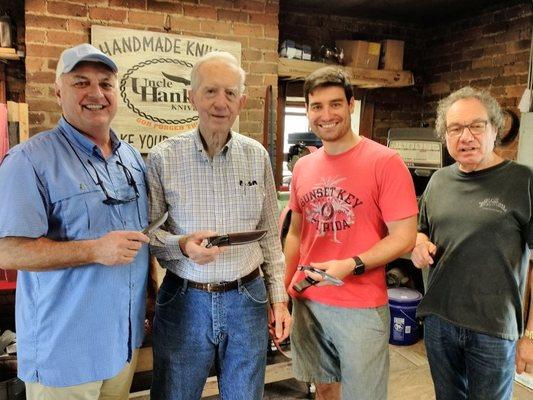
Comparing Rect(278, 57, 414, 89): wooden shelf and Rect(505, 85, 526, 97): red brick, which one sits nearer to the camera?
Rect(278, 57, 414, 89): wooden shelf

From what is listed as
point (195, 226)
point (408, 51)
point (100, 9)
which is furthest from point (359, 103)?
point (195, 226)

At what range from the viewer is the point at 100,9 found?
2.80 metres

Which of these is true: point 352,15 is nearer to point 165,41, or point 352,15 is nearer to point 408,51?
point 408,51

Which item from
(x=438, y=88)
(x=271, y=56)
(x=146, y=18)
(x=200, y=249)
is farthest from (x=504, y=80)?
(x=200, y=249)

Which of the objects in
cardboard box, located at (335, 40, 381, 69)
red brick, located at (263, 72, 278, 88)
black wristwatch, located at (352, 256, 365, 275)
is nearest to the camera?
black wristwatch, located at (352, 256, 365, 275)

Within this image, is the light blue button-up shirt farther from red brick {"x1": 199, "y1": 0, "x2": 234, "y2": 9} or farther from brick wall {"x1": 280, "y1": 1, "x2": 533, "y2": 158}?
brick wall {"x1": 280, "y1": 1, "x2": 533, "y2": 158}

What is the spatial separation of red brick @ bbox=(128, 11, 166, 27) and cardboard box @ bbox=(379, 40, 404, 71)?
2170 millimetres

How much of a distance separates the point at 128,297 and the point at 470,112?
4.57 ft

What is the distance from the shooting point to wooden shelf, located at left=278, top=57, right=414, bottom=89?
3.53m

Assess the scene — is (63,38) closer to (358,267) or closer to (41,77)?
(41,77)

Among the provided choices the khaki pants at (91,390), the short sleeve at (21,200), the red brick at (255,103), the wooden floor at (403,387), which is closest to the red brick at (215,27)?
the red brick at (255,103)

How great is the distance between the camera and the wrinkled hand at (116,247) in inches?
48.7

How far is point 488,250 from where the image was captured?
5.06 feet

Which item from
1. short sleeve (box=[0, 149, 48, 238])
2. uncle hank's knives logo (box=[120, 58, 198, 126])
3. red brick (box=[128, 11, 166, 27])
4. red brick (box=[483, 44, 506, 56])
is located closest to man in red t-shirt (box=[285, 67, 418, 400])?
short sleeve (box=[0, 149, 48, 238])
